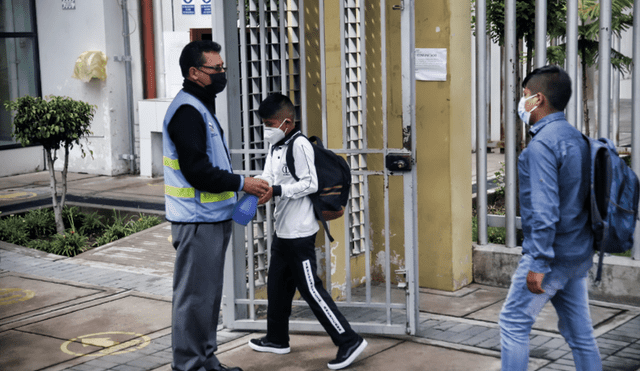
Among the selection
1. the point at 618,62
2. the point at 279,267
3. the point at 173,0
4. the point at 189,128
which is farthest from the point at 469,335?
the point at 173,0

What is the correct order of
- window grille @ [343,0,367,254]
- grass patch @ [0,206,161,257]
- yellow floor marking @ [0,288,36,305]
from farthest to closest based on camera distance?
grass patch @ [0,206,161,257] < yellow floor marking @ [0,288,36,305] < window grille @ [343,0,367,254]

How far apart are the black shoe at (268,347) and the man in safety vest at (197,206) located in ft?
2.22

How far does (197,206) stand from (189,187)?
0.41ft

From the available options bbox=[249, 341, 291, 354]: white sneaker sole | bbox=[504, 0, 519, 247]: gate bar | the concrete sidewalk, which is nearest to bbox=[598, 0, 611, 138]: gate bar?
bbox=[504, 0, 519, 247]: gate bar

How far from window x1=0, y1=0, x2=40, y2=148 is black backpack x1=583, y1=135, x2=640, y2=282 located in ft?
39.8

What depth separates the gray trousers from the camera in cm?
466

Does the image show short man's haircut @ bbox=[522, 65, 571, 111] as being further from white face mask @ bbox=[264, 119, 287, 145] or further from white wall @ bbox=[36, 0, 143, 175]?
white wall @ bbox=[36, 0, 143, 175]

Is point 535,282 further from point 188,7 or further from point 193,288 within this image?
point 188,7

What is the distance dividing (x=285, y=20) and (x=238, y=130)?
3.03 ft

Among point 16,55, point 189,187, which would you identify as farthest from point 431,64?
point 16,55

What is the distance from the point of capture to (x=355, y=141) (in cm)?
677

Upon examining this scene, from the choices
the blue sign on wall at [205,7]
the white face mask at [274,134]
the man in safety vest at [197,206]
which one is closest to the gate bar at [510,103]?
the white face mask at [274,134]

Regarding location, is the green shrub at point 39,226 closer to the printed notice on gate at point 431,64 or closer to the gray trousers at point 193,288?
the printed notice on gate at point 431,64

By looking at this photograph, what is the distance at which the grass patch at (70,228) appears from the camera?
8.84m
